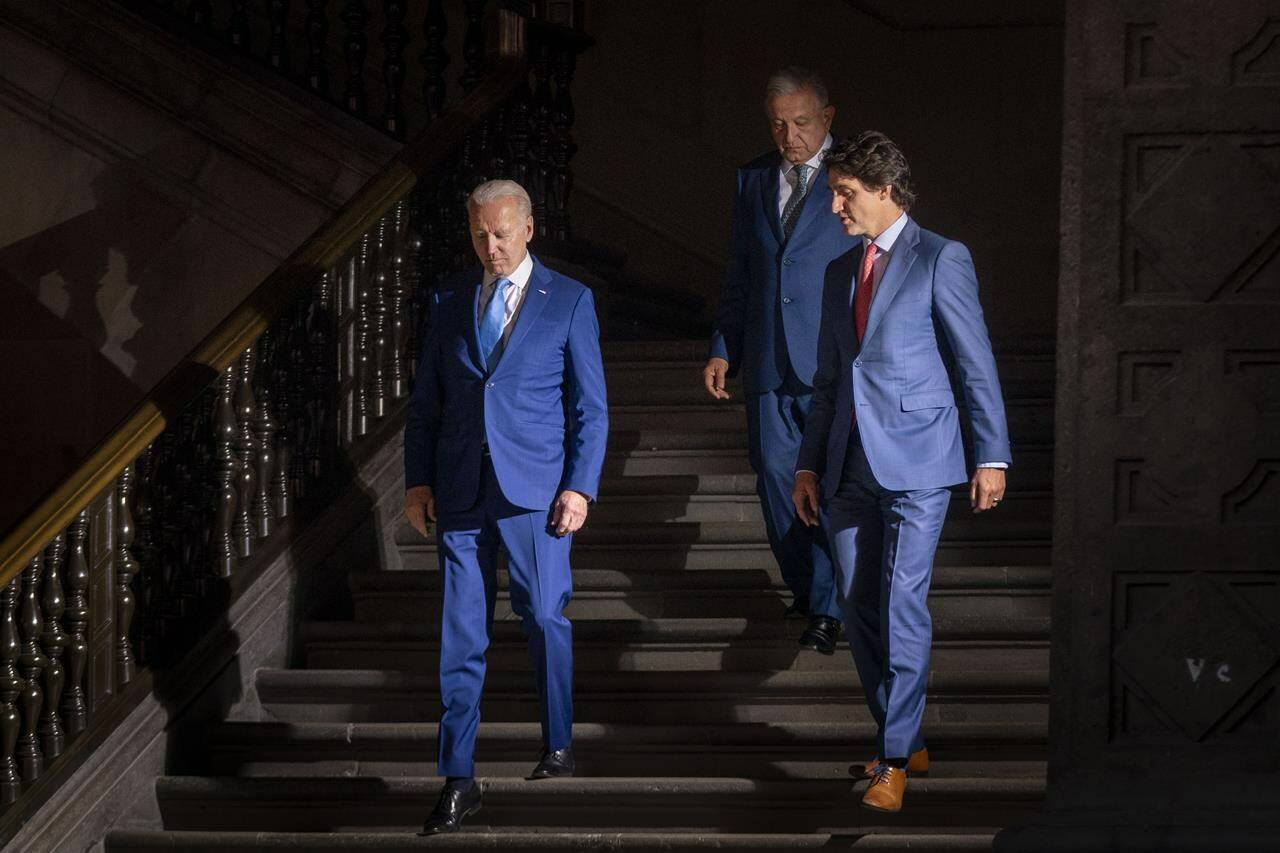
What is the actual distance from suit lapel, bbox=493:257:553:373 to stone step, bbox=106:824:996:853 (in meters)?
1.23

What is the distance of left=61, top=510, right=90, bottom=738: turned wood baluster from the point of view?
5551mm

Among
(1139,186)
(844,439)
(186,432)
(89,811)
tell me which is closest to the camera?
(1139,186)

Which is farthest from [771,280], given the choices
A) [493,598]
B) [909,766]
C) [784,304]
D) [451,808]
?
[451,808]

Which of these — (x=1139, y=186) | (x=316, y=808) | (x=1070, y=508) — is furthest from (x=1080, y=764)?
(x=316, y=808)

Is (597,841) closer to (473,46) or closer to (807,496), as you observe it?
(807,496)

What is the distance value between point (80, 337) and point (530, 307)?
13.0 feet

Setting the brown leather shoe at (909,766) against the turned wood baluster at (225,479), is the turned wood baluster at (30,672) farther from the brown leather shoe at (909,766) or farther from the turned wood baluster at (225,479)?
the brown leather shoe at (909,766)

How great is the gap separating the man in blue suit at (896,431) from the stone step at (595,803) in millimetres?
200

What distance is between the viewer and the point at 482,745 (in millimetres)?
5668

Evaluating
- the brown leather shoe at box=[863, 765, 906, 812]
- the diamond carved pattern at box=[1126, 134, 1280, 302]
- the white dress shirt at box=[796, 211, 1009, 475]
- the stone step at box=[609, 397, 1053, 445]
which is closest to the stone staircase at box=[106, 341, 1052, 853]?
the brown leather shoe at box=[863, 765, 906, 812]

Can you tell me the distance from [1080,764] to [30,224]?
6183mm

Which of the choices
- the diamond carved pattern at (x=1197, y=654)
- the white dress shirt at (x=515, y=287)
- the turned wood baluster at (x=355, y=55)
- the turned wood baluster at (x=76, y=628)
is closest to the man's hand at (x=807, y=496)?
the white dress shirt at (x=515, y=287)

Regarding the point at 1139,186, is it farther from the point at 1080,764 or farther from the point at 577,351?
the point at 577,351

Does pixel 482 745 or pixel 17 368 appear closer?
pixel 482 745
